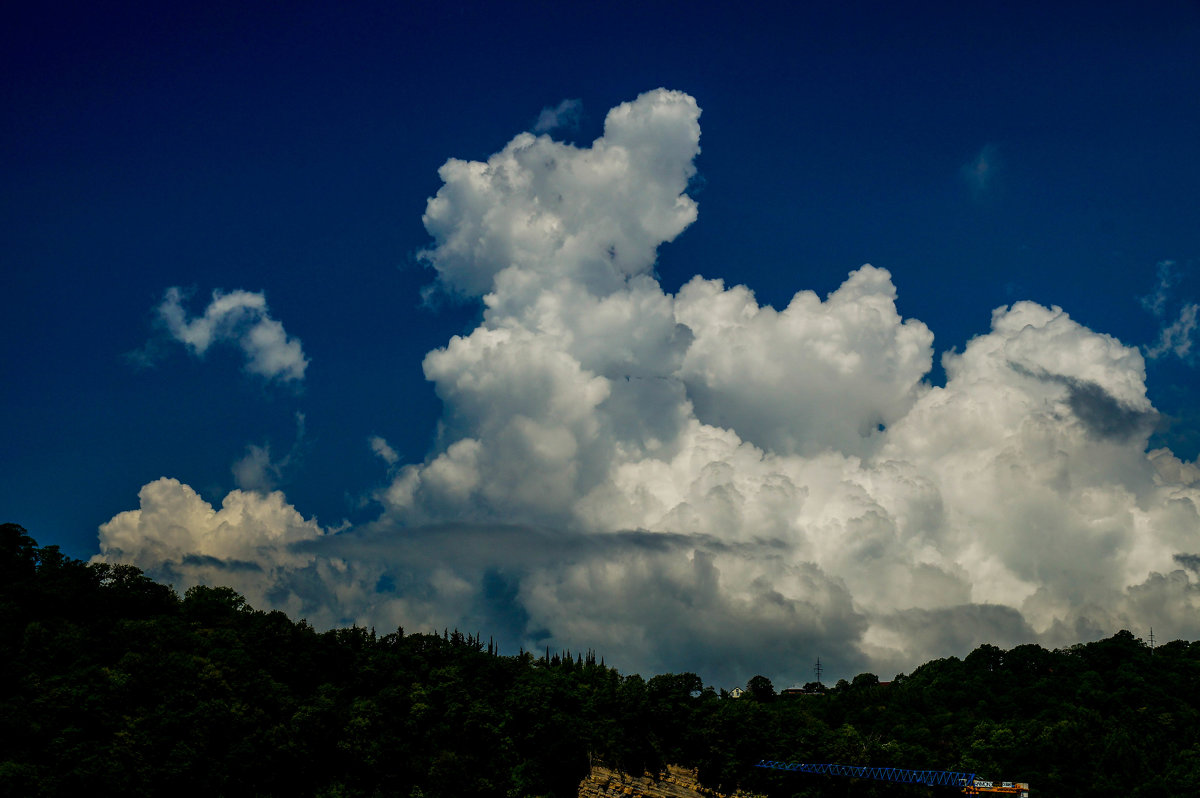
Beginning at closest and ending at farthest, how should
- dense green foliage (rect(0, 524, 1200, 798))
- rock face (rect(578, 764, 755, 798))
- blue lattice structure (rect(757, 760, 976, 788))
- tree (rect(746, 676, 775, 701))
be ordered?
dense green foliage (rect(0, 524, 1200, 798)) → blue lattice structure (rect(757, 760, 976, 788)) → rock face (rect(578, 764, 755, 798)) → tree (rect(746, 676, 775, 701))

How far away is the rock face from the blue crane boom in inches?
317

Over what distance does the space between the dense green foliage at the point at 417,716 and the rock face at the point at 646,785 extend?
1.49 metres

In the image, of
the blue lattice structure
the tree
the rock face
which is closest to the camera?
the blue lattice structure

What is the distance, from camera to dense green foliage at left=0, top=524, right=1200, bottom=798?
8894 cm

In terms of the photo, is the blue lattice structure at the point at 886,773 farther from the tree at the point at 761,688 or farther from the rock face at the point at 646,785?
the tree at the point at 761,688

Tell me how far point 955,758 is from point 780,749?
61.7ft

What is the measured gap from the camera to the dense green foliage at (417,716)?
88938mm

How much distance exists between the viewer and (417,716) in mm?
104688

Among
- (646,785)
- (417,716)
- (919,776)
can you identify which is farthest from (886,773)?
(417,716)

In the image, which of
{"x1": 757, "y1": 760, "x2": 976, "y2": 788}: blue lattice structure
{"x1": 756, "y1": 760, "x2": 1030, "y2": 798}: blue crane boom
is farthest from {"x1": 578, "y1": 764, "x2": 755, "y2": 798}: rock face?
{"x1": 756, "y1": 760, "x2": 1030, "y2": 798}: blue crane boom

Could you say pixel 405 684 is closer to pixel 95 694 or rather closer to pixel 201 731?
pixel 201 731

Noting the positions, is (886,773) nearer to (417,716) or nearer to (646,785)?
(646,785)

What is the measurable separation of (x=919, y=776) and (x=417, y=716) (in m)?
52.5

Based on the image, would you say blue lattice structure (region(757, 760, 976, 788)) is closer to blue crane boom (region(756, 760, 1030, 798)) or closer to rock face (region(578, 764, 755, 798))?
blue crane boom (region(756, 760, 1030, 798))
